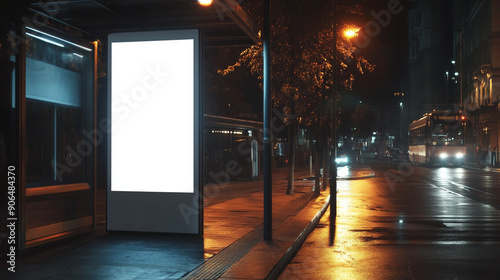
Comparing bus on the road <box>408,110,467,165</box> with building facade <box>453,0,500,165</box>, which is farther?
building facade <box>453,0,500,165</box>

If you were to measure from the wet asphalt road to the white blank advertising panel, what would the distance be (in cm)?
241

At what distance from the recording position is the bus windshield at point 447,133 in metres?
46.8

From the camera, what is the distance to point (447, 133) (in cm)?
4728

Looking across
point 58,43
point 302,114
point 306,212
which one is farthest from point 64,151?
point 302,114

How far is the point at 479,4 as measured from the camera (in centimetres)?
7069

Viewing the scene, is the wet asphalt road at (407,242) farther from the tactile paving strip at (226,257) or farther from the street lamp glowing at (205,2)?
the street lamp glowing at (205,2)

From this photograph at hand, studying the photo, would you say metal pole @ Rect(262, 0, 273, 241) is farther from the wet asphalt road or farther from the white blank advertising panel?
the white blank advertising panel

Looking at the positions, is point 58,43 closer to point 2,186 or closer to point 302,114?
point 2,186

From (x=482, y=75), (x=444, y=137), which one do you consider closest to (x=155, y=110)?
(x=444, y=137)

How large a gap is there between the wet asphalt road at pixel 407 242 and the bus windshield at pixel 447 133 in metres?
28.4

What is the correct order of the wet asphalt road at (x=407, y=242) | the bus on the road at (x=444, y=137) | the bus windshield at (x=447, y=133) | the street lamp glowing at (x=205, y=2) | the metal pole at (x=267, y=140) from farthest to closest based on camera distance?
the bus windshield at (x=447, y=133)
the bus on the road at (x=444, y=137)
the metal pole at (x=267, y=140)
the street lamp glowing at (x=205, y=2)
the wet asphalt road at (x=407, y=242)

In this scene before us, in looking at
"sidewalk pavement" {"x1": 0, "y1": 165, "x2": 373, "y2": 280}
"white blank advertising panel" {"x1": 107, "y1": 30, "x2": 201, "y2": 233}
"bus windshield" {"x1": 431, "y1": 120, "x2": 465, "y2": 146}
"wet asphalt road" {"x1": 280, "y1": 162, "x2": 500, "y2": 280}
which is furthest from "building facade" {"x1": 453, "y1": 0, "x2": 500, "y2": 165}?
"white blank advertising panel" {"x1": 107, "y1": 30, "x2": 201, "y2": 233}

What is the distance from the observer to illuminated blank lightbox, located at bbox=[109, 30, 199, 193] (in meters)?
10.1

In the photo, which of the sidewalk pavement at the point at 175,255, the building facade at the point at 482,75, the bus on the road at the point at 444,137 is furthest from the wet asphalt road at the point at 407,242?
the building facade at the point at 482,75
